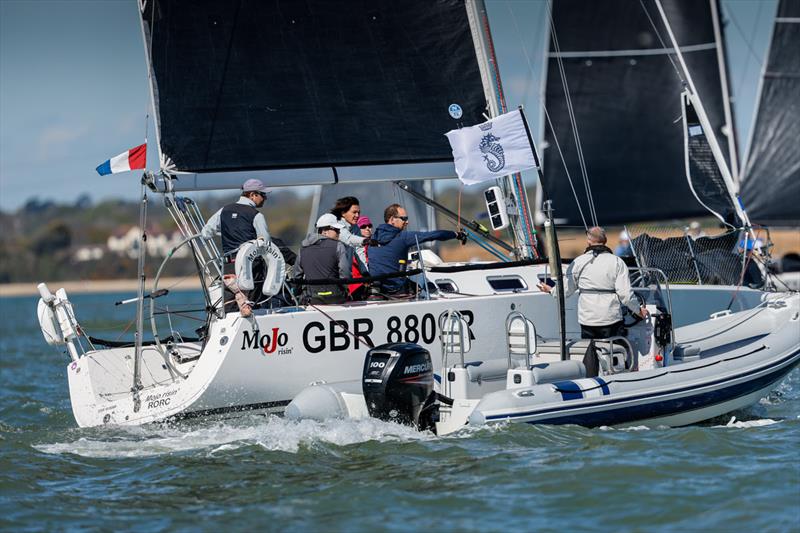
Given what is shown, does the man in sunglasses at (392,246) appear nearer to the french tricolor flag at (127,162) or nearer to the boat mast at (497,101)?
the boat mast at (497,101)

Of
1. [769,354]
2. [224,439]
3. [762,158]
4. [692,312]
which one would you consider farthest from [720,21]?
[224,439]

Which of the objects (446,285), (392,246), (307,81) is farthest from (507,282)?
(307,81)

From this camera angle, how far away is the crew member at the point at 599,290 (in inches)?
Answer: 374

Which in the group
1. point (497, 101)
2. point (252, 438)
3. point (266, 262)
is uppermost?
point (497, 101)

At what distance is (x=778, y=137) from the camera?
18.7 m

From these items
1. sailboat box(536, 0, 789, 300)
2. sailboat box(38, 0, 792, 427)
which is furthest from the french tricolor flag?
sailboat box(536, 0, 789, 300)

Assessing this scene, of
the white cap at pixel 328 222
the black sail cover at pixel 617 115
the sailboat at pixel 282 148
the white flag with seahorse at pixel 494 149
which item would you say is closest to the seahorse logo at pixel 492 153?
the white flag with seahorse at pixel 494 149

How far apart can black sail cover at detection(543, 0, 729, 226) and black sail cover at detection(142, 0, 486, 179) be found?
25.6 feet

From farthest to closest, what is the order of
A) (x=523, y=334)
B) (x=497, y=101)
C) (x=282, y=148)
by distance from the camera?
1. (x=497, y=101)
2. (x=282, y=148)
3. (x=523, y=334)

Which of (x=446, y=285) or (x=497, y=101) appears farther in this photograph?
(x=497, y=101)

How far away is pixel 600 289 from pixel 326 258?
2.53m

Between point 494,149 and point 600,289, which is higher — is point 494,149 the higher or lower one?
the higher one

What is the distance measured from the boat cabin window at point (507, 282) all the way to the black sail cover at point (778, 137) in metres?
8.48

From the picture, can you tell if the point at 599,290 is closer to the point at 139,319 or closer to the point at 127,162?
the point at 139,319
